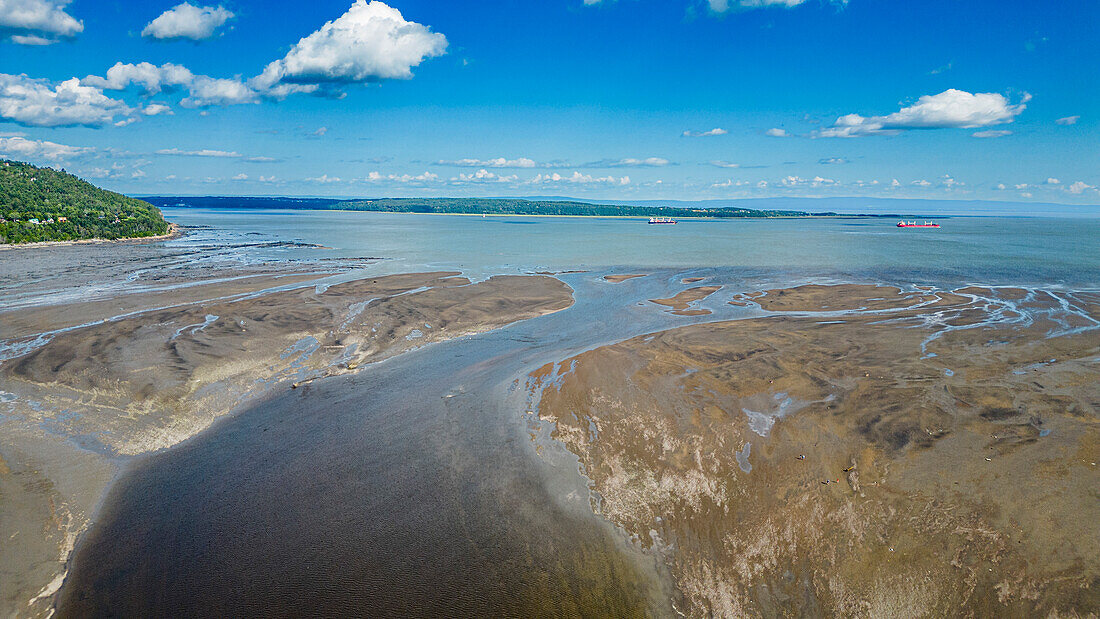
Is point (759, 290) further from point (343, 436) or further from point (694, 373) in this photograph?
point (343, 436)

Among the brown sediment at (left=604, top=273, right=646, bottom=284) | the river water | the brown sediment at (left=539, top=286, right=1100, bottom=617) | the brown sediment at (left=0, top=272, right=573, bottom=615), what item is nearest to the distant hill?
the brown sediment at (left=0, top=272, right=573, bottom=615)

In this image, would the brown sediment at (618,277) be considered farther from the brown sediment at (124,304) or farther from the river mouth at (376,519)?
the river mouth at (376,519)

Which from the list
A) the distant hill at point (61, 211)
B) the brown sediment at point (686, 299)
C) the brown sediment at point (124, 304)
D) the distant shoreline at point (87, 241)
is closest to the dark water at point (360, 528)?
the brown sediment at point (686, 299)

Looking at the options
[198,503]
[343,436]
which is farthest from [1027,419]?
[198,503]

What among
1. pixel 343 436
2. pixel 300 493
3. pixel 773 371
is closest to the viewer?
pixel 300 493

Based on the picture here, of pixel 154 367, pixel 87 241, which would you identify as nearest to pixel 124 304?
pixel 154 367

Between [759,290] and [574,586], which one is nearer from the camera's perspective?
[574,586]

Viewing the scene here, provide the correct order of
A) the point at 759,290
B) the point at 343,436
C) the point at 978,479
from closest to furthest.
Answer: the point at 978,479
the point at 343,436
the point at 759,290
